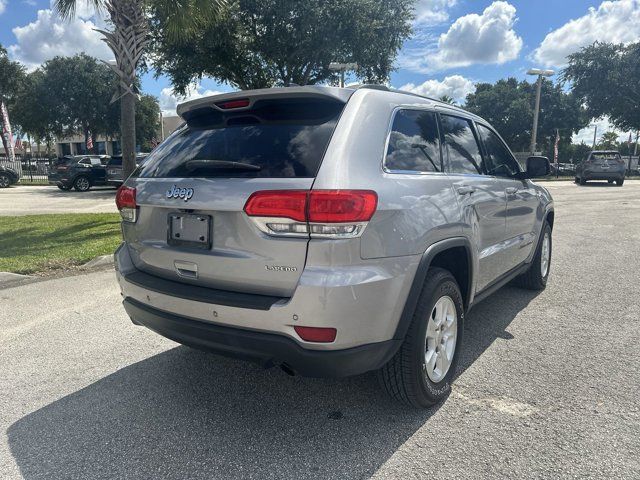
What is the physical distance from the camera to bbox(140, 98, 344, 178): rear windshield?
97.8 inches

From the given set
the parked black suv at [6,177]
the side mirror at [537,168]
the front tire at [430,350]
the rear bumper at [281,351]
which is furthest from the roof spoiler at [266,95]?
the parked black suv at [6,177]

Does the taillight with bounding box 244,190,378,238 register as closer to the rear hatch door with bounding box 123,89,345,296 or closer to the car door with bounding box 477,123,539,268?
the rear hatch door with bounding box 123,89,345,296

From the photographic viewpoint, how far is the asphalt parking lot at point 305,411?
95.2 inches

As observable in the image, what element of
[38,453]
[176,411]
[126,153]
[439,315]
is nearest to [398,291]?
[439,315]

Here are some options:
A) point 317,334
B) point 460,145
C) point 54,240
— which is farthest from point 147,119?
point 317,334

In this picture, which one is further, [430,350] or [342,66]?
[342,66]

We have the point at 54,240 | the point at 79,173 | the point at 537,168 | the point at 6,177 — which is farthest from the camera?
the point at 6,177

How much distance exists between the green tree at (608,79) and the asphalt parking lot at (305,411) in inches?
1671

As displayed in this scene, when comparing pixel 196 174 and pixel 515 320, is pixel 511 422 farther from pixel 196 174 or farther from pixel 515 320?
pixel 196 174

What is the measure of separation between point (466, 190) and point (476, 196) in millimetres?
193

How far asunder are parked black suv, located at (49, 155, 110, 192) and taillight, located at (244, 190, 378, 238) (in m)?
22.7

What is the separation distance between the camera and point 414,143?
301 cm

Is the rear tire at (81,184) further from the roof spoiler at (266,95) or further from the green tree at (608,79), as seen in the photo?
the green tree at (608,79)

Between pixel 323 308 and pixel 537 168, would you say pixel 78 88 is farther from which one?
pixel 323 308
